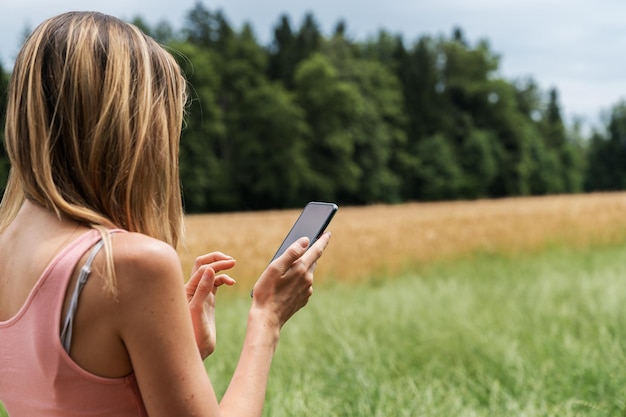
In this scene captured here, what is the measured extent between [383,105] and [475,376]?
178 ft

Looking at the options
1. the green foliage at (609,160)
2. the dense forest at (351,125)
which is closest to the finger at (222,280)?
the dense forest at (351,125)

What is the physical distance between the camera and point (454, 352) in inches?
215

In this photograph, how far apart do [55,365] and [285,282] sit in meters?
0.46

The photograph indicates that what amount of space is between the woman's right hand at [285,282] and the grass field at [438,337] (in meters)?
0.90

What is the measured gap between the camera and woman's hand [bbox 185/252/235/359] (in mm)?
1618

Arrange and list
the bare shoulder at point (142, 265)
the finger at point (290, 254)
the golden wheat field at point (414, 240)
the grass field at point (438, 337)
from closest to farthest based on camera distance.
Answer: the bare shoulder at point (142, 265) → the finger at point (290, 254) → the grass field at point (438, 337) → the golden wheat field at point (414, 240)

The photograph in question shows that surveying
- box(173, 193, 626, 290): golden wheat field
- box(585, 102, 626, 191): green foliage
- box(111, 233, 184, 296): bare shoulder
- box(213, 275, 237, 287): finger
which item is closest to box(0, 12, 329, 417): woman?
box(111, 233, 184, 296): bare shoulder

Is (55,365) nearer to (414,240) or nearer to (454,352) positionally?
(454,352)

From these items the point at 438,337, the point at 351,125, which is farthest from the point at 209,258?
the point at 351,125

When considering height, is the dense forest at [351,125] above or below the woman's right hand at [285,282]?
below

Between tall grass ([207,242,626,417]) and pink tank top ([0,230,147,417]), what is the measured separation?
2368 millimetres

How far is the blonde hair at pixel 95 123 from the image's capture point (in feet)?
4.29

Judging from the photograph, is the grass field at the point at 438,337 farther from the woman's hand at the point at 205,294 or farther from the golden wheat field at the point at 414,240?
the woman's hand at the point at 205,294

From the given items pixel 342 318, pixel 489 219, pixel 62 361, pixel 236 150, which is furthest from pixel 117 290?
pixel 236 150
